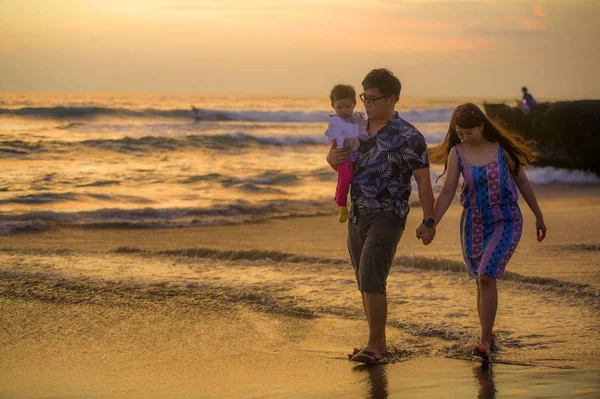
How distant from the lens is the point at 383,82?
462cm

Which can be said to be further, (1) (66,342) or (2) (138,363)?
(1) (66,342)

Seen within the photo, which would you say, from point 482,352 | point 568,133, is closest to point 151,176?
point 568,133

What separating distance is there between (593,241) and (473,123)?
16.0ft

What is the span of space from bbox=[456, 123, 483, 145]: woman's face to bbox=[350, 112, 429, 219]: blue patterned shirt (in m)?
0.36

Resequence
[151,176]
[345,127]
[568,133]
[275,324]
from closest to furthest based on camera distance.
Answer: [345,127] → [275,324] → [151,176] → [568,133]

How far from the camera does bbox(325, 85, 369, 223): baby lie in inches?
181

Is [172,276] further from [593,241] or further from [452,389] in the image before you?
[593,241]

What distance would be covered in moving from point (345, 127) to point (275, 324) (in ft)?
5.71

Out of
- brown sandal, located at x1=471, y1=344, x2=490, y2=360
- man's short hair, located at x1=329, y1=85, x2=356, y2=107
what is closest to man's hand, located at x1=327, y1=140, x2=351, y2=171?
man's short hair, located at x1=329, y1=85, x2=356, y2=107

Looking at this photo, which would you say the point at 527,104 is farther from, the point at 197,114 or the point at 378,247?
the point at 197,114

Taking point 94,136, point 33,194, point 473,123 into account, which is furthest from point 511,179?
point 94,136

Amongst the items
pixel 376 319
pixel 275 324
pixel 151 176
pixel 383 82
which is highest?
pixel 383 82

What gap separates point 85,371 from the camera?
177 inches

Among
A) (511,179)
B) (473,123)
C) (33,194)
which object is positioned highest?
(473,123)
